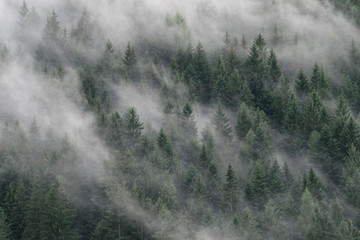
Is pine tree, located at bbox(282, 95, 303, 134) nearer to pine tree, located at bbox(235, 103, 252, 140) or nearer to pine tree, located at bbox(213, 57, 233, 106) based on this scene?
pine tree, located at bbox(235, 103, 252, 140)

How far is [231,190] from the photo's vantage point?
62.8 meters

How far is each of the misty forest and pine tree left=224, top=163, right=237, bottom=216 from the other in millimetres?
162

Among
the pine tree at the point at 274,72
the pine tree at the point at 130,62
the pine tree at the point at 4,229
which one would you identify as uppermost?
the pine tree at the point at 130,62

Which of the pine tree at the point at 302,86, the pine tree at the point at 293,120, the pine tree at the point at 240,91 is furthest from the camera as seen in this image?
the pine tree at the point at 240,91

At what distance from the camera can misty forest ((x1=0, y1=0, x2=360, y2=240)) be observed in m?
58.2

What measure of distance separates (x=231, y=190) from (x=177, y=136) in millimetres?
Answer: 20301

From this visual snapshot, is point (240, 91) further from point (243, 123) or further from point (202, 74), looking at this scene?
point (202, 74)

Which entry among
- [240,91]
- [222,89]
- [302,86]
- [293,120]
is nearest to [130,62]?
[222,89]

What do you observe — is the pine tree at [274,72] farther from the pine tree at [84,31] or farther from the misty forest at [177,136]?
the pine tree at [84,31]

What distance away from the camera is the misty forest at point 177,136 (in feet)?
191

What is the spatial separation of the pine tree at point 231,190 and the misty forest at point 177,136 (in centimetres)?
16

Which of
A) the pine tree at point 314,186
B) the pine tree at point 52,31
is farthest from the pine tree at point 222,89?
the pine tree at point 52,31

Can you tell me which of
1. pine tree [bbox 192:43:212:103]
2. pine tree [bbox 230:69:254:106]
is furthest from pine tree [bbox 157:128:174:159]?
pine tree [bbox 192:43:212:103]

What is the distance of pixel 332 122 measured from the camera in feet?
243
